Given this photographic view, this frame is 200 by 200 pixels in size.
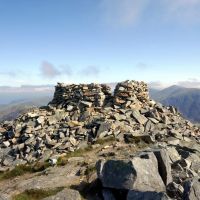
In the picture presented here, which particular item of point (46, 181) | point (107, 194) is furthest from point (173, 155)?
point (46, 181)

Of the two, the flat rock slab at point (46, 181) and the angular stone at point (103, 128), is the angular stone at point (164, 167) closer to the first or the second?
the flat rock slab at point (46, 181)

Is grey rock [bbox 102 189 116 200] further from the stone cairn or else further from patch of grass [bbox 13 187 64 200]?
the stone cairn

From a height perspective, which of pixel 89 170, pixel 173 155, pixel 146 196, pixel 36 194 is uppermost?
pixel 146 196

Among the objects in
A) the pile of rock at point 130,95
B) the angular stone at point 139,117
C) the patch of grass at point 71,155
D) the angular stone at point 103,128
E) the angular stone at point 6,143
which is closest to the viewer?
the patch of grass at point 71,155

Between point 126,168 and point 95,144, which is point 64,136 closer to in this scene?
point 95,144

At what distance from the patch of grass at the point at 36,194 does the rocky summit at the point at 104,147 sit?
70cm

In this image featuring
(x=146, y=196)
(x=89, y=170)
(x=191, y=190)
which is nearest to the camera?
(x=146, y=196)

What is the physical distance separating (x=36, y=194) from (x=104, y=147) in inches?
437

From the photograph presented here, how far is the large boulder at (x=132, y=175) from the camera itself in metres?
18.1

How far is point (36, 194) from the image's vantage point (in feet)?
64.5

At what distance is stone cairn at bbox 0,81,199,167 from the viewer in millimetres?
32656

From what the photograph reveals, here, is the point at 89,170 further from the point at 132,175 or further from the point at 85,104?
the point at 85,104

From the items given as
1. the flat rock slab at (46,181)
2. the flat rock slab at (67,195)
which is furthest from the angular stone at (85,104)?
the flat rock slab at (67,195)

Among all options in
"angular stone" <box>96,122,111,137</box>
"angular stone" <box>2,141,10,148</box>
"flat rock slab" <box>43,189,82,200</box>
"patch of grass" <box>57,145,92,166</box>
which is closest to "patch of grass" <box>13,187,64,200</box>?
"flat rock slab" <box>43,189,82,200</box>
